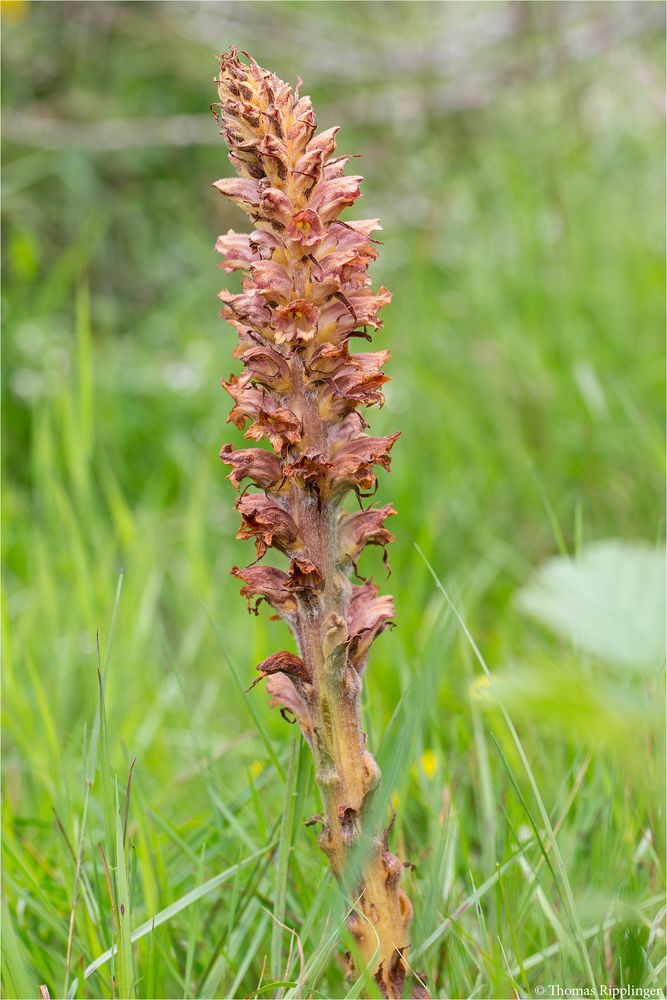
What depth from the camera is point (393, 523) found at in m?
3.88

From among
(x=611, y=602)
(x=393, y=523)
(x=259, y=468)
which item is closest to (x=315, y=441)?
(x=259, y=468)

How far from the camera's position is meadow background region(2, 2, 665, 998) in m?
1.47

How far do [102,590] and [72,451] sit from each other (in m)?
0.70

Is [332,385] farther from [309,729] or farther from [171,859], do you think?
[171,859]

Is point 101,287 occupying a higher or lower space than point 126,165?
lower

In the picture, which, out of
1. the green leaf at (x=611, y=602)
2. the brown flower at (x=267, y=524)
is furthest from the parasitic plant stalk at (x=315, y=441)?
the green leaf at (x=611, y=602)

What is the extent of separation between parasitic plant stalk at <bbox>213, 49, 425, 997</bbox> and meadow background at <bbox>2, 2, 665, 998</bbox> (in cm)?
10

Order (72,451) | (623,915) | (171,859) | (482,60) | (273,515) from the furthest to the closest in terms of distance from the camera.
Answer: (482,60)
(72,451)
(171,859)
(623,915)
(273,515)

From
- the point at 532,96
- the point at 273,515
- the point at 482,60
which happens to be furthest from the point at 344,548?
the point at 482,60

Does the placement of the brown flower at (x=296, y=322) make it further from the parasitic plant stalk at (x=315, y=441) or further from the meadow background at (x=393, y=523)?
the meadow background at (x=393, y=523)

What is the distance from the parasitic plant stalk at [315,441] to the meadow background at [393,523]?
10 centimetres

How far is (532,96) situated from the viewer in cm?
655

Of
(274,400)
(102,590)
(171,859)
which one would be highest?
(274,400)

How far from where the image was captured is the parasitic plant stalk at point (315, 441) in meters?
1.26
